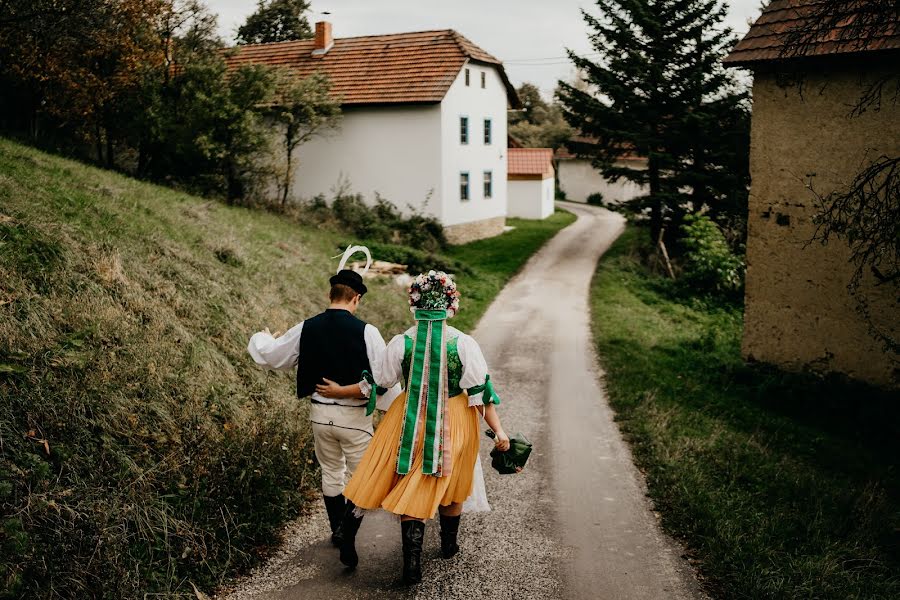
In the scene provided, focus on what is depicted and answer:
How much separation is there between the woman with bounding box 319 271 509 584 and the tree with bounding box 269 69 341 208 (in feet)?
60.9

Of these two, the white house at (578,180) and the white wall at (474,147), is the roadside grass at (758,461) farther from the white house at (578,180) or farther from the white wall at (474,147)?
the white house at (578,180)

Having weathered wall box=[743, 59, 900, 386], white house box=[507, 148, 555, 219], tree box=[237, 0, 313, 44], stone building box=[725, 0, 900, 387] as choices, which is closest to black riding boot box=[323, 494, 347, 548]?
stone building box=[725, 0, 900, 387]

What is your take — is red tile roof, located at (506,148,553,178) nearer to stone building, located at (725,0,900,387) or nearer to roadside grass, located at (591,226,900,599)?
roadside grass, located at (591,226,900,599)

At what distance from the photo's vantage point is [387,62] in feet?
88.0

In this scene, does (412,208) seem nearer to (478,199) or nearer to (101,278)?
(478,199)

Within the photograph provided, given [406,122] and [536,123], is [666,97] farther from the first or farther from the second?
[536,123]

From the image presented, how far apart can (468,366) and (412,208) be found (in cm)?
2123

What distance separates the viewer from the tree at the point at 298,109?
2317cm

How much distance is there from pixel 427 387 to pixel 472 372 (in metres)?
0.32

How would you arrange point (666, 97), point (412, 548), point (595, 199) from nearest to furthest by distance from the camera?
point (412, 548), point (666, 97), point (595, 199)

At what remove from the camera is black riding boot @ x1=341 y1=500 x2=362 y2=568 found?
4785 millimetres


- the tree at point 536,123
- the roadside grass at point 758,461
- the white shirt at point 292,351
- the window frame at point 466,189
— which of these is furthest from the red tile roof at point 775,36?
the tree at point 536,123

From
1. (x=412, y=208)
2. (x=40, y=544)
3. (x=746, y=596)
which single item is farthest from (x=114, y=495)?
(x=412, y=208)

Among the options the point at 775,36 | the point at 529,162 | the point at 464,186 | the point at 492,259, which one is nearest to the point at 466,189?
the point at 464,186
